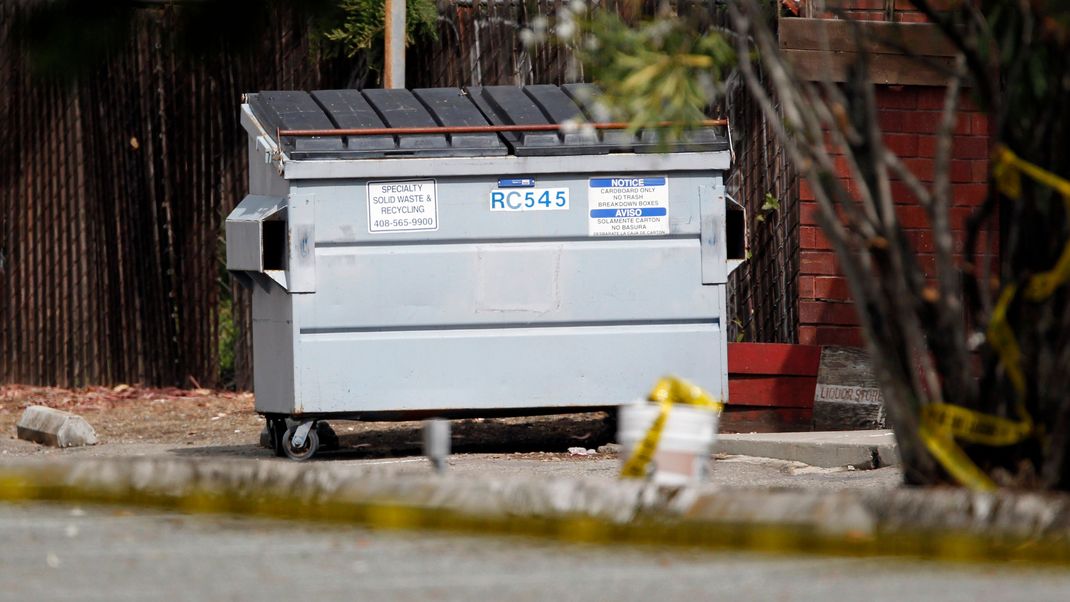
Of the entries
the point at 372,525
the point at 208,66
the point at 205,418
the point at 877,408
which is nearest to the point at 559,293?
the point at 877,408

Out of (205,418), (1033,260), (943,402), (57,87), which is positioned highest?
(57,87)

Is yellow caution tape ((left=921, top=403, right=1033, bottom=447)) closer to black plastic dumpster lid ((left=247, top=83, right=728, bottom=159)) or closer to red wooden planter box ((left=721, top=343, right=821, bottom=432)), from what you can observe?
black plastic dumpster lid ((left=247, top=83, right=728, bottom=159))

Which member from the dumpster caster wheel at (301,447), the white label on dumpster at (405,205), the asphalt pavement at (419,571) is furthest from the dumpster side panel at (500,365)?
the asphalt pavement at (419,571)

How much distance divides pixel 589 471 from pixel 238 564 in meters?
4.04

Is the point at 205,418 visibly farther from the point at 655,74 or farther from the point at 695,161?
the point at 655,74

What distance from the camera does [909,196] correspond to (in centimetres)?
1037

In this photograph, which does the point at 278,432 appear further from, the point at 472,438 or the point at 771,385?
the point at 771,385

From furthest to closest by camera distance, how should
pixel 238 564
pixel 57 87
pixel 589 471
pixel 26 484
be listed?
pixel 589 471, pixel 26 484, pixel 238 564, pixel 57 87

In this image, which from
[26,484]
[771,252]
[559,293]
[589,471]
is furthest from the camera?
[771,252]

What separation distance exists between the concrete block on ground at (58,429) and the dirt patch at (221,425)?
11 centimetres

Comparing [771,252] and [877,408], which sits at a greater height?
[771,252]

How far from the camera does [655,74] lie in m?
Result: 4.77

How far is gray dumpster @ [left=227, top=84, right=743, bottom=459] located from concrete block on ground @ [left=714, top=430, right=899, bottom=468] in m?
0.35

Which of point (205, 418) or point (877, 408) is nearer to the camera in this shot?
point (877, 408)
